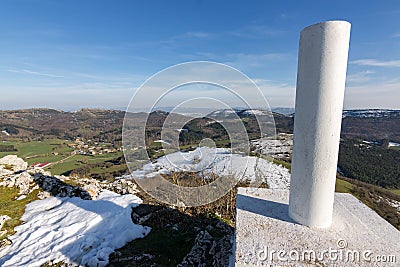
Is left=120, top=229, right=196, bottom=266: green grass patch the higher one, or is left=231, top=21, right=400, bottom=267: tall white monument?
left=231, top=21, right=400, bottom=267: tall white monument

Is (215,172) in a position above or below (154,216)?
above

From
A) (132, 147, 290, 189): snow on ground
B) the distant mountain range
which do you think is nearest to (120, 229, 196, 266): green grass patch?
(132, 147, 290, 189): snow on ground

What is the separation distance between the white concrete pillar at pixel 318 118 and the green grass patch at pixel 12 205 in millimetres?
8134

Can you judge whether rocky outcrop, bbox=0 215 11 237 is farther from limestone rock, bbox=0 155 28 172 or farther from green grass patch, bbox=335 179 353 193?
green grass patch, bbox=335 179 353 193

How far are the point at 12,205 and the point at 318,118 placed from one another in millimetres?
10560

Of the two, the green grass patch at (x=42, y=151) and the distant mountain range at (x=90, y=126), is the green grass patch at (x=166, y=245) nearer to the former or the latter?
the green grass patch at (x=42, y=151)

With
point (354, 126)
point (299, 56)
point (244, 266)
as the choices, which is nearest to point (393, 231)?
point (244, 266)

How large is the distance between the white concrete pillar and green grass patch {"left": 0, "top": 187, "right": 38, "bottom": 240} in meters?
8.13

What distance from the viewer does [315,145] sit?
3674mm

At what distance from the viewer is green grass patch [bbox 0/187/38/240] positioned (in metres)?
6.95

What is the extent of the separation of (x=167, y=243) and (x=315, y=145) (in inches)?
197

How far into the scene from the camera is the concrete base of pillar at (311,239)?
3.20m

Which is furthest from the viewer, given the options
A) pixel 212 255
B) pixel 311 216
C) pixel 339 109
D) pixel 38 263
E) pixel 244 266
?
pixel 212 255

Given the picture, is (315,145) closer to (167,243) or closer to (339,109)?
(339,109)
